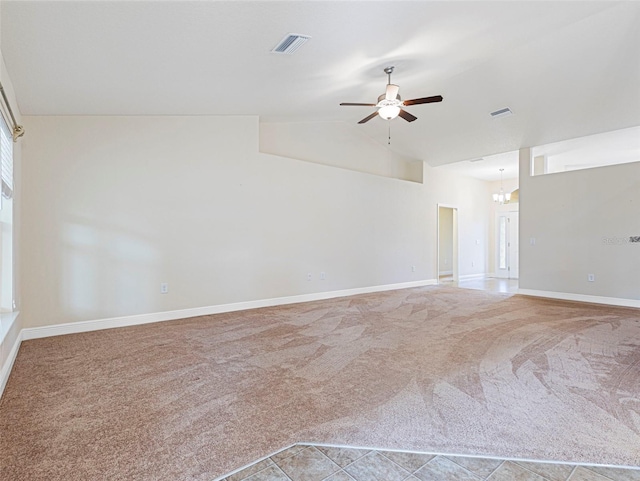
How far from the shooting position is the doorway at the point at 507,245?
33.9 feet

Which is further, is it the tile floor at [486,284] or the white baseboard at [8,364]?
the tile floor at [486,284]

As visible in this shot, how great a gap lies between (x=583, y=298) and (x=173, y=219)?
735cm

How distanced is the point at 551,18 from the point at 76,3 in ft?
14.5

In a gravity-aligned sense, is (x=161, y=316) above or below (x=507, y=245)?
below

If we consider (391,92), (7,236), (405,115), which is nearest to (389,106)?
(391,92)

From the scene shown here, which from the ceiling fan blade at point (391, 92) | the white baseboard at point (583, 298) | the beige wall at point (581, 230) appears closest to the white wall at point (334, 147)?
the ceiling fan blade at point (391, 92)

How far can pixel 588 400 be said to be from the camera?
2.37 meters

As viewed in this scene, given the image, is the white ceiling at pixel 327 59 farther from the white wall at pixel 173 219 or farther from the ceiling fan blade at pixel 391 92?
the white wall at pixel 173 219

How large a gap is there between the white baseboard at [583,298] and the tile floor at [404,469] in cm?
554

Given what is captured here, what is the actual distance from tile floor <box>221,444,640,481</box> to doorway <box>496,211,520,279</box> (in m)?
9.80

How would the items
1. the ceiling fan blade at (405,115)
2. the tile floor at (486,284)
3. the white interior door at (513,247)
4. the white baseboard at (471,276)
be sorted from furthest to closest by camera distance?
the white interior door at (513,247), the white baseboard at (471,276), the tile floor at (486,284), the ceiling fan blade at (405,115)

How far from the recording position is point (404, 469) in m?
1.69

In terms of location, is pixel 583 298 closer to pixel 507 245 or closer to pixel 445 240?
pixel 507 245

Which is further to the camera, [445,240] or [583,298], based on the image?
[445,240]
